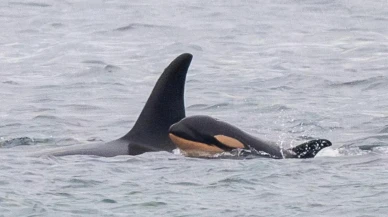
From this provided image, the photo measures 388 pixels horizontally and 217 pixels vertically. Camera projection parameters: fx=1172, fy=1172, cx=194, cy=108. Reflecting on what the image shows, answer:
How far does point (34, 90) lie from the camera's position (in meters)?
23.5

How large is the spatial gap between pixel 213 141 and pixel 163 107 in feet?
3.03

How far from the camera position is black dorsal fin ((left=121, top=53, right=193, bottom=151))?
15953 millimetres

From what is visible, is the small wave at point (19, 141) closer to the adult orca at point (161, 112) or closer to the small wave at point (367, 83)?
the adult orca at point (161, 112)

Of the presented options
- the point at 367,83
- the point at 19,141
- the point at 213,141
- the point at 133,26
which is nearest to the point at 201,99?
the point at 367,83

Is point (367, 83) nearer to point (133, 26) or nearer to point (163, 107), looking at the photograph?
point (163, 107)

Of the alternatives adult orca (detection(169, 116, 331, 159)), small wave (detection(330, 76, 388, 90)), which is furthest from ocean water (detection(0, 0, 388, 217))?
adult orca (detection(169, 116, 331, 159))

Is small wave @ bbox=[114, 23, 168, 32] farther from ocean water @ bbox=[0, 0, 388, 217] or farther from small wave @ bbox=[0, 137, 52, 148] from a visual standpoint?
small wave @ bbox=[0, 137, 52, 148]

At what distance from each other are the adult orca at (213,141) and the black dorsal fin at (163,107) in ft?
1.32

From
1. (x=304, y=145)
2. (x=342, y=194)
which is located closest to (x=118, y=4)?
(x=304, y=145)

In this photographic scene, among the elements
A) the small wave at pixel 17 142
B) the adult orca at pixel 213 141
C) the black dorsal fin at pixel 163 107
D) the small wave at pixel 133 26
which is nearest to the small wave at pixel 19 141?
the small wave at pixel 17 142

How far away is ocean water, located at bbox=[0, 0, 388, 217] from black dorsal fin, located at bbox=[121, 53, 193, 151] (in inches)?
23.4

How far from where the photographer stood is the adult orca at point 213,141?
15.5 m

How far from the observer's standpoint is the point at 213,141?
15.6m

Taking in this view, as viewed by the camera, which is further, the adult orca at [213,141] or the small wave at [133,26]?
the small wave at [133,26]
